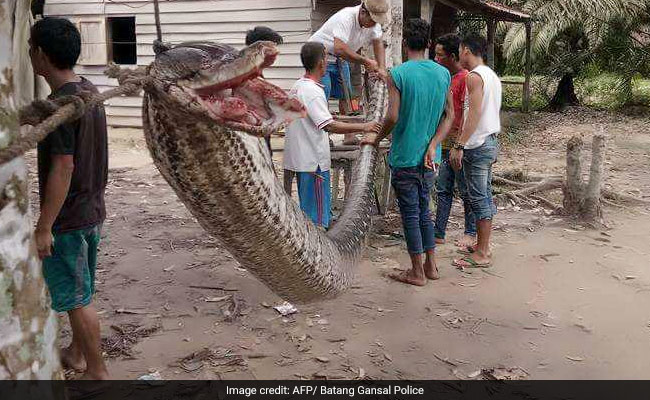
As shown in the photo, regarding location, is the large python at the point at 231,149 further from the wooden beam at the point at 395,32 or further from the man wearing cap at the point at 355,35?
the wooden beam at the point at 395,32

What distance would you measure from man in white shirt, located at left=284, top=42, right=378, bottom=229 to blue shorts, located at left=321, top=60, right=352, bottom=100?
4.49 ft

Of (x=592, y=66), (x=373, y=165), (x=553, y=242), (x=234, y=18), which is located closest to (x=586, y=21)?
(x=592, y=66)

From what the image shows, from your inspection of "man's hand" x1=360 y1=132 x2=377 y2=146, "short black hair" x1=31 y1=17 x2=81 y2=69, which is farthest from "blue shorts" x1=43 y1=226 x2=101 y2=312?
"man's hand" x1=360 y1=132 x2=377 y2=146

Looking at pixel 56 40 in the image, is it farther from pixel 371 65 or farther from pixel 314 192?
pixel 371 65

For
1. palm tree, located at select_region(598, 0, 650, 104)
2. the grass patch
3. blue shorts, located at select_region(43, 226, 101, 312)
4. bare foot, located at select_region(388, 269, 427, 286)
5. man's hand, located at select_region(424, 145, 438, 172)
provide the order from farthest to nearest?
the grass patch
palm tree, located at select_region(598, 0, 650, 104)
bare foot, located at select_region(388, 269, 427, 286)
man's hand, located at select_region(424, 145, 438, 172)
blue shorts, located at select_region(43, 226, 101, 312)

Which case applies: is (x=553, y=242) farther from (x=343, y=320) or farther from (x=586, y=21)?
(x=586, y=21)

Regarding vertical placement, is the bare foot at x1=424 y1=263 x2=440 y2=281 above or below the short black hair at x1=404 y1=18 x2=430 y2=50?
below

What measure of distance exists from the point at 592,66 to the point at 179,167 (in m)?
18.0

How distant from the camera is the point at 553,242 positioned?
21.2 feet

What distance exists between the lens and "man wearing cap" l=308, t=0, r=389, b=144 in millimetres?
5418

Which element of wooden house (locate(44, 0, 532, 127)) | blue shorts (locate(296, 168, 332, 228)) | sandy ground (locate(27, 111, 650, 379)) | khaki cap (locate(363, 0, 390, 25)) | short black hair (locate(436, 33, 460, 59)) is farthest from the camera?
wooden house (locate(44, 0, 532, 127))

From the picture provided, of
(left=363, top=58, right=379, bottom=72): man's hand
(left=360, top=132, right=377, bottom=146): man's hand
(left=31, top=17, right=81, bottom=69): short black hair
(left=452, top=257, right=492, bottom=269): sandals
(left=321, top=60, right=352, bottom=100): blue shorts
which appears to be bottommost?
(left=452, top=257, right=492, bottom=269): sandals

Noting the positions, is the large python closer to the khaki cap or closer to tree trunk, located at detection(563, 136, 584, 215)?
the khaki cap

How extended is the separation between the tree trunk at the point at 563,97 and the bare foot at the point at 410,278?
14.7m
